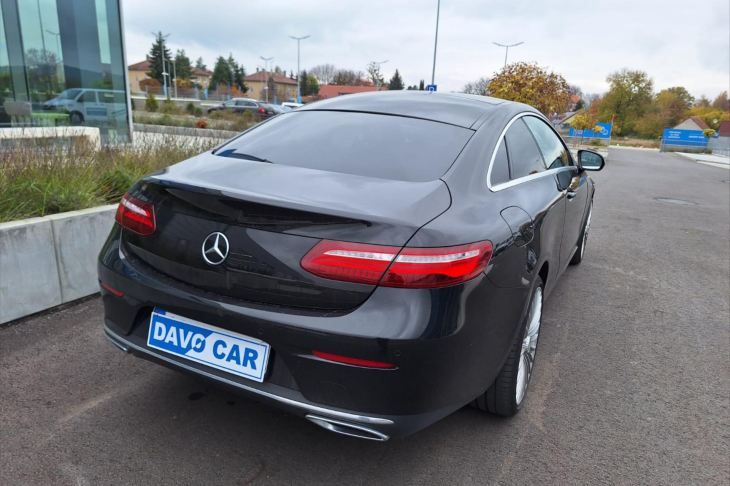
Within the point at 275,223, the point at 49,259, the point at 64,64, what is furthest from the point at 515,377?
the point at 64,64

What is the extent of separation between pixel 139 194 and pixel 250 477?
1.27 m

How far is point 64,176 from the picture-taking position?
170 inches

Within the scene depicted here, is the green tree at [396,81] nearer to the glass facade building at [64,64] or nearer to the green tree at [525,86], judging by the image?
the green tree at [525,86]

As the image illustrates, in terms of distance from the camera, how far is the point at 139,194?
2275mm

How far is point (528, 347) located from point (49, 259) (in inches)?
125

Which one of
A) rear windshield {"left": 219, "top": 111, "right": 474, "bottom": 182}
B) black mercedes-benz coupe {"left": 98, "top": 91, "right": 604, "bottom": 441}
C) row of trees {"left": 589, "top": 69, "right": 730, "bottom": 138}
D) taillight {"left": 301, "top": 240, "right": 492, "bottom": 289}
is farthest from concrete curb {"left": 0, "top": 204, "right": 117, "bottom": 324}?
row of trees {"left": 589, "top": 69, "right": 730, "bottom": 138}

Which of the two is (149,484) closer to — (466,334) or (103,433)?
(103,433)

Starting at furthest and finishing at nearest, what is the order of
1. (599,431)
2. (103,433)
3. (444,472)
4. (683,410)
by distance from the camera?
(683,410) → (599,431) → (103,433) → (444,472)

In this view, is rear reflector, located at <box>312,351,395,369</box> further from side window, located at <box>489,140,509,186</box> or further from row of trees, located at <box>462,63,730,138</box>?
row of trees, located at <box>462,63,730,138</box>

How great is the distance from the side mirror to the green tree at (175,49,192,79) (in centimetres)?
10942

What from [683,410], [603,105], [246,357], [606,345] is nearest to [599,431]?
[683,410]

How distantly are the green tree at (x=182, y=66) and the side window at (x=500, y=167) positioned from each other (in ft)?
363

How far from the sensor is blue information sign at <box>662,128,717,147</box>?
163ft

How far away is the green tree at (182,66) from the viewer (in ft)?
337
